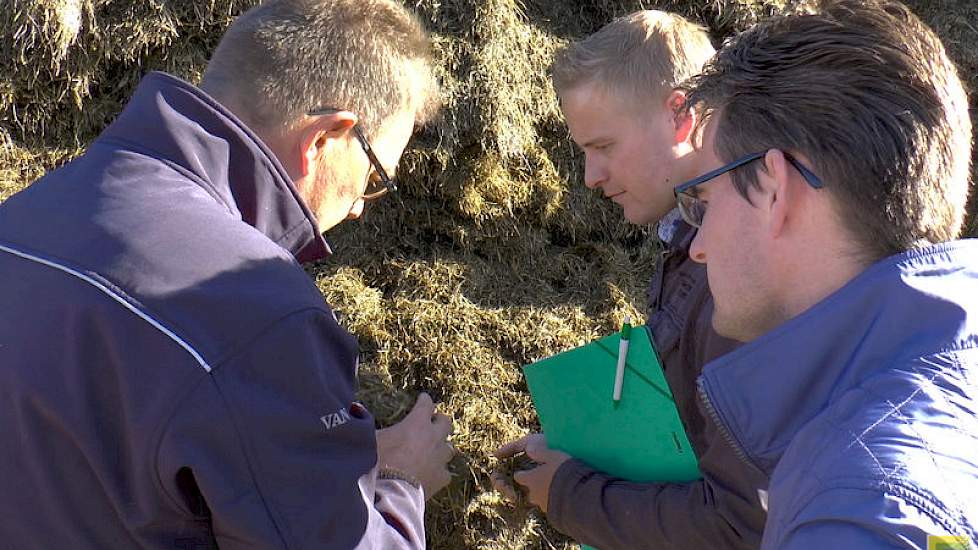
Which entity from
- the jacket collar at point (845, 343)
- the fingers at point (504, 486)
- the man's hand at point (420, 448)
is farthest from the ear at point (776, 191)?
the fingers at point (504, 486)

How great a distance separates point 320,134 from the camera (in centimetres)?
176

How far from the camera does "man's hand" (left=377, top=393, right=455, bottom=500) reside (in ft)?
6.72

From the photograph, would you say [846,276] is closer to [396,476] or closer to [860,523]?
[860,523]

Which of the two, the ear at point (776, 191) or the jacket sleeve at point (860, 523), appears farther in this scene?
the ear at point (776, 191)

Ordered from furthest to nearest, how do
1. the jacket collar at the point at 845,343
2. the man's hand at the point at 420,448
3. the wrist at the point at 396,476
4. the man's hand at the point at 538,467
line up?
the man's hand at the point at 538,467
the man's hand at the point at 420,448
the wrist at the point at 396,476
the jacket collar at the point at 845,343

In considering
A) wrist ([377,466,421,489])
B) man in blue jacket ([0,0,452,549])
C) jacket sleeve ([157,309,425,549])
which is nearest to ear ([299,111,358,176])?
man in blue jacket ([0,0,452,549])

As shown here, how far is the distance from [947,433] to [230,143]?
3.73ft

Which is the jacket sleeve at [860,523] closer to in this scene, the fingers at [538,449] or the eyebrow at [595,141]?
the fingers at [538,449]

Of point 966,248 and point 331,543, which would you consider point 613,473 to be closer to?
point 331,543

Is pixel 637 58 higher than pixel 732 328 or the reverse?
higher

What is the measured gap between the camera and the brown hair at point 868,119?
1.21m

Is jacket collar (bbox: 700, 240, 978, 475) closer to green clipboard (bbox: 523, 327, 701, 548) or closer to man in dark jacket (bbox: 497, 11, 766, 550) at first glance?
man in dark jacket (bbox: 497, 11, 766, 550)

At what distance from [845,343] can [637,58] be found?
4.96 ft

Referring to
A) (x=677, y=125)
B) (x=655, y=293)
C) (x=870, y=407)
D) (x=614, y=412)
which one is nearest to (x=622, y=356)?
(x=614, y=412)
